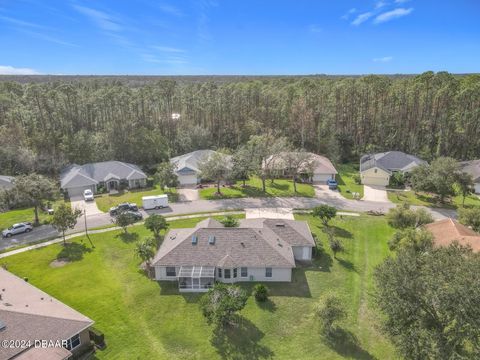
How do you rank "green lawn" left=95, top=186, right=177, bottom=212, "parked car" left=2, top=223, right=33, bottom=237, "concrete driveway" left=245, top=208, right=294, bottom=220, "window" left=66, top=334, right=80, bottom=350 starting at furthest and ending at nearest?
"green lawn" left=95, top=186, right=177, bottom=212
"concrete driveway" left=245, top=208, right=294, bottom=220
"parked car" left=2, top=223, right=33, bottom=237
"window" left=66, top=334, right=80, bottom=350

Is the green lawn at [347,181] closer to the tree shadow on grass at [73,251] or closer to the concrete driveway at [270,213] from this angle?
the concrete driveway at [270,213]

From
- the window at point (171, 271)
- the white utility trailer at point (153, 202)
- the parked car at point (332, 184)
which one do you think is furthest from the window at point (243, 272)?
the parked car at point (332, 184)

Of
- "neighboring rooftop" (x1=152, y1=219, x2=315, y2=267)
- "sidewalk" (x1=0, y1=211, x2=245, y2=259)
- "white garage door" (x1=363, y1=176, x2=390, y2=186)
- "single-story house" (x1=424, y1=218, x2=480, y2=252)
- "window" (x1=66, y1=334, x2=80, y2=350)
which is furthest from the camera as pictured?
"white garage door" (x1=363, y1=176, x2=390, y2=186)

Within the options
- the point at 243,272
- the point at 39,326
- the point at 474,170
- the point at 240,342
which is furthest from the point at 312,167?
the point at 39,326

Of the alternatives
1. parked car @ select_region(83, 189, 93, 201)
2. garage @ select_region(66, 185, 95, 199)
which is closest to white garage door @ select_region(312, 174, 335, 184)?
parked car @ select_region(83, 189, 93, 201)

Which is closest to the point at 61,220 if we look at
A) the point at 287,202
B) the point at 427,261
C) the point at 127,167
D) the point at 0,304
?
the point at 0,304

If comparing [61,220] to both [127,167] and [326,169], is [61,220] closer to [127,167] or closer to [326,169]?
[127,167]

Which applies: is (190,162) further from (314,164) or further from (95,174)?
(314,164)

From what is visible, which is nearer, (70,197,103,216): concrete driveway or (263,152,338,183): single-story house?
(70,197,103,216): concrete driveway

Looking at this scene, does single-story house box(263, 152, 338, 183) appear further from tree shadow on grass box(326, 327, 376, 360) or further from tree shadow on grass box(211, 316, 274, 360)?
tree shadow on grass box(211, 316, 274, 360)
